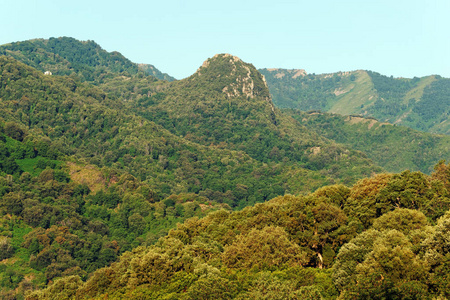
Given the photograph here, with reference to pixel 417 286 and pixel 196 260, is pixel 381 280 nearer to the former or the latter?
pixel 417 286

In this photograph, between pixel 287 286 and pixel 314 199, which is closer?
pixel 287 286

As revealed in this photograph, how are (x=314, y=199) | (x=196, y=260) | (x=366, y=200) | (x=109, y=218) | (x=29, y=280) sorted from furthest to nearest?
1. (x=109, y=218)
2. (x=29, y=280)
3. (x=314, y=199)
4. (x=366, y=200)
5. (x=196, y=260)

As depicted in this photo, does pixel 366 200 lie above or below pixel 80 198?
above

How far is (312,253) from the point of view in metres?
80.1

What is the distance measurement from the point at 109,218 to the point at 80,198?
554 inches

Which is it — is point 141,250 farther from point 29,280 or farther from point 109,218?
point 109,218

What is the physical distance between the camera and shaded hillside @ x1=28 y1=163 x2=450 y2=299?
191 ft

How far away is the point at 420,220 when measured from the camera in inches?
2827

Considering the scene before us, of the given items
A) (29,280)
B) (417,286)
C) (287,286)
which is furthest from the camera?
(29,280)

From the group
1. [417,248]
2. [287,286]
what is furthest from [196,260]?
[417,248]

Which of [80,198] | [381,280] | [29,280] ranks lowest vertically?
[29,280]

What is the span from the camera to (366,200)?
8581cm

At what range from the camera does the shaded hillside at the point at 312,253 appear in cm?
5825

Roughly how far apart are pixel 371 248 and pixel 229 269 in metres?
21.1
